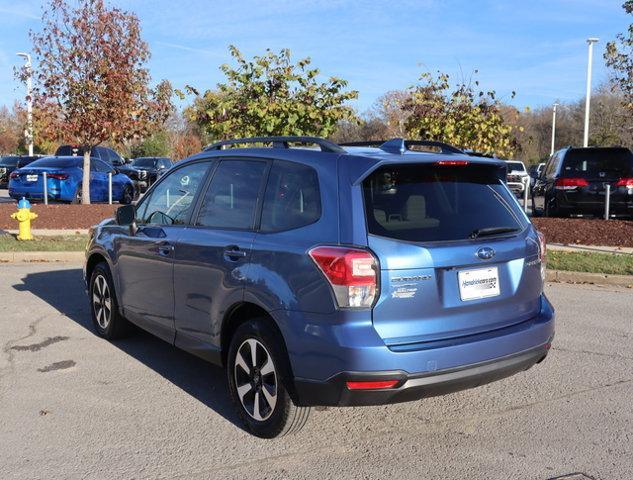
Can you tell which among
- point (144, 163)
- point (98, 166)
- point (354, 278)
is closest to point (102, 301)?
point (354, 278)

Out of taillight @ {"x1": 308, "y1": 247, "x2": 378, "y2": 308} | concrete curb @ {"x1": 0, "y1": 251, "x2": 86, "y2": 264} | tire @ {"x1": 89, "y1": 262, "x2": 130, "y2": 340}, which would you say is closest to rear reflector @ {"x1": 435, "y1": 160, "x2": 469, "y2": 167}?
taillight @ {"x1": 308, "y1": 247, "x2": 378, "y2": 308}

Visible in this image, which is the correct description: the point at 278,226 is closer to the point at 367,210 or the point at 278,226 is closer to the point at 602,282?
the point at 367,210

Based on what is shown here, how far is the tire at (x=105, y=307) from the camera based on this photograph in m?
6.11

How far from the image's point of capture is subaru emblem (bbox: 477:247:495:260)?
12.5ft

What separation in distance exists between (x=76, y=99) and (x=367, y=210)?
15104 millimetres

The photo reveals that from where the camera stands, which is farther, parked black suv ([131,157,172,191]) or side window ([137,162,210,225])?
parked black suv ([131,157,172,191])

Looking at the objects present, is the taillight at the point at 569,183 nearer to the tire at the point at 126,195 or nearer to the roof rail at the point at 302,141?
the roof rail at the point at 302,141

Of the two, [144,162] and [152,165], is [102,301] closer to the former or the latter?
[152,165]

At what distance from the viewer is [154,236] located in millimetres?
5191

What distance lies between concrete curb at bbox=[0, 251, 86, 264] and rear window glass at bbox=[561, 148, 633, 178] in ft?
32.9

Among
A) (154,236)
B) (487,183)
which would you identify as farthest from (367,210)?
(154,236)

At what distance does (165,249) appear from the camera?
16.3 feet

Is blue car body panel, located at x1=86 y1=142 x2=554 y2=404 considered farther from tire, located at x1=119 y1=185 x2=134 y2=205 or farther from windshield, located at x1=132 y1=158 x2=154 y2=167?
windshield, located at x1=132 y1=158 x2=154 y2=167

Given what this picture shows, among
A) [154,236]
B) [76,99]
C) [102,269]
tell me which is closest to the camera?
[154,236]
